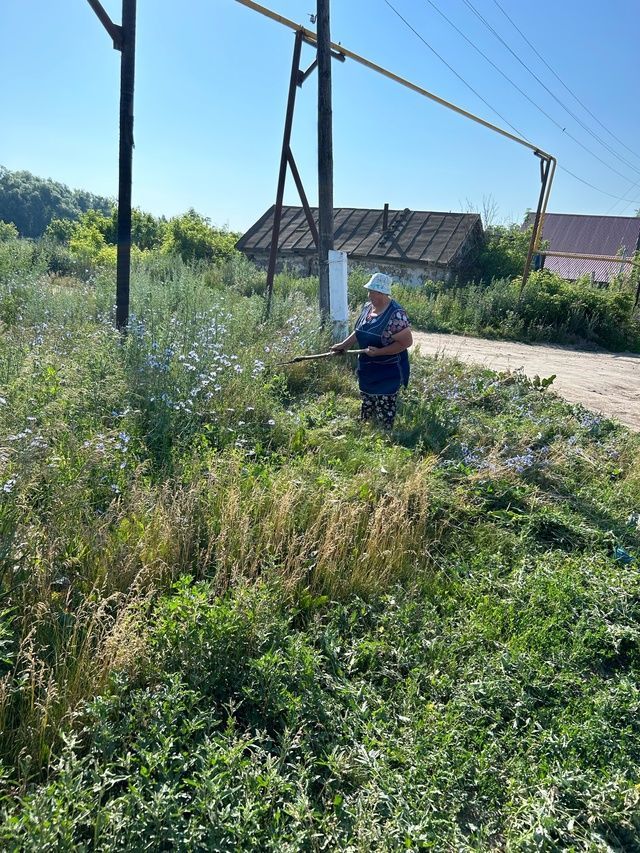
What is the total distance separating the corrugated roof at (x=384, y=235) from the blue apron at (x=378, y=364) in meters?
14.0

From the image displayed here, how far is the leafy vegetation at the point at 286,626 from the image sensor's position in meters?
2.07

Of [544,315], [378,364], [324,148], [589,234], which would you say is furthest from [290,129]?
[589,234]

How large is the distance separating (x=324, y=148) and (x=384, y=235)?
12786mm

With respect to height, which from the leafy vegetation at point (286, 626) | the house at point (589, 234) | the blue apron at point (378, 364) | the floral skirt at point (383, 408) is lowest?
the leafy vegetation at point (286, 626)

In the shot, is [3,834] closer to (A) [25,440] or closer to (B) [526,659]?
(A) [25,440]

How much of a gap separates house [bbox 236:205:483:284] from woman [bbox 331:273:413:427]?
1408 cm

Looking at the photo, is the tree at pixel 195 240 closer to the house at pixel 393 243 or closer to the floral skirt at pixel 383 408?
the house at pixel 393 243

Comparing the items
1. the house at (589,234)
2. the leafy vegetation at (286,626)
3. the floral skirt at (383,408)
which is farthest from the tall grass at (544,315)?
the house at (589,234)

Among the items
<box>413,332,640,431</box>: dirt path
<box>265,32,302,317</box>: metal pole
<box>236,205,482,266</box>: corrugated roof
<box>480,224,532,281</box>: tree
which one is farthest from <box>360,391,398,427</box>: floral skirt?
<box>480,224,532,281</box>: tree

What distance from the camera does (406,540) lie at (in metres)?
3.64

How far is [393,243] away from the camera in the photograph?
1994cm

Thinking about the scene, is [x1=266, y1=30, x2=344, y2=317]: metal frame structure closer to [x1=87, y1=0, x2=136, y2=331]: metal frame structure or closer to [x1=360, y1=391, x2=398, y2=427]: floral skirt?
[x1=87, y1=0, x2=136, y2=331]: metal frame structure

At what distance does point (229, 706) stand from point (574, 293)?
14539 millimetres

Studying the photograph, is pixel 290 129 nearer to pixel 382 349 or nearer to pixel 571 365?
pixel 382 349
